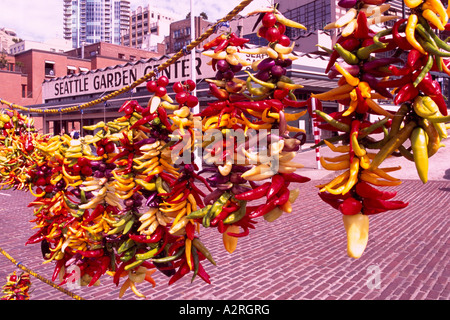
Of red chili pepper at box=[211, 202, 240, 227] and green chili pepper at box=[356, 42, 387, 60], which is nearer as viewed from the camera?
green chili pepper at box=[356, 42, 387, 60]

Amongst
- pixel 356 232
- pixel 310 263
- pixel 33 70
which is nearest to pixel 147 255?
pixel 356 232

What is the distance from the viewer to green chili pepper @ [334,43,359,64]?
881 millimetres

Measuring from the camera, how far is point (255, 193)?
44.0 inches

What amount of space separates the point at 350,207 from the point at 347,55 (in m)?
0.39

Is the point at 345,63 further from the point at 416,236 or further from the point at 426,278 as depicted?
the point at 416,236

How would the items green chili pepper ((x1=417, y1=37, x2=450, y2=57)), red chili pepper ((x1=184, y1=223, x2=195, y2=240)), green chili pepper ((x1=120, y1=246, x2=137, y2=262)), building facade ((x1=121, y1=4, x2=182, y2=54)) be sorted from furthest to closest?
building facade ((x1=121, y1=4, x2=182, y2=54)) → green chili pepper ((x1=120, y1=246, x2=137, y2=262)) → red chili pepper ((x1=184, y1=223, x2=195, y2=240)) → green chili pepper ((x1=417, y1=37, x2=450, y2=57))

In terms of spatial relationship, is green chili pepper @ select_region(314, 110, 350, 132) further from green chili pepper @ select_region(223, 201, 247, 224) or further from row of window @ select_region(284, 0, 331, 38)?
row of window @ select_region(284, 0, 331, 38)

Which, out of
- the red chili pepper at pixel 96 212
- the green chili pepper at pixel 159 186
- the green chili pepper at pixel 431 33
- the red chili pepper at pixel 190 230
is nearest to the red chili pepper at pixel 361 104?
the green chili pepper at pixel 431 33

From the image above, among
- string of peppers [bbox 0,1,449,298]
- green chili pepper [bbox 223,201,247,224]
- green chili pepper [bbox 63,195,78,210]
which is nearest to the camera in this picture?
string of peppers [bbox 0,1,449,298]

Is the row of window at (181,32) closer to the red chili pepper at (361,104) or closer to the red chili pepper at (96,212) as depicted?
the red chili pepper at (96,212)

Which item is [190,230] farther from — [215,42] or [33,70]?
[33,70]

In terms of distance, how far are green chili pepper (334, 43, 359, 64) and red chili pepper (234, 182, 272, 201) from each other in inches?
17.1

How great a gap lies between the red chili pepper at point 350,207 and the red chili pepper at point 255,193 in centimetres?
26

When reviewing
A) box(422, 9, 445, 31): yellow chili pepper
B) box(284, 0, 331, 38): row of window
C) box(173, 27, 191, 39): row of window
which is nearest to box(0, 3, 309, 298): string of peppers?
box(422, 9, 445, 31): yellow chili pepper
